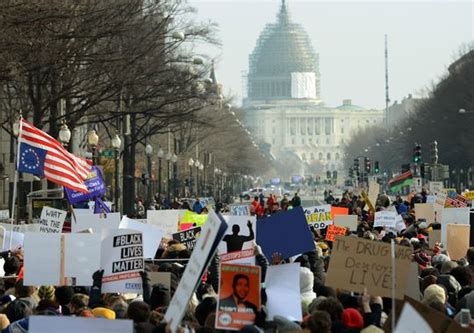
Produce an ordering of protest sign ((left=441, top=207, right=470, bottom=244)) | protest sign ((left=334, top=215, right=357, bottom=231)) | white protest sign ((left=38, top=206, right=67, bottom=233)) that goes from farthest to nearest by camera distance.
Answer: protest sign ((left=334, top=215, right=357, bottom=231)) < protest sign ((left=441, top=207, right=470, bottom=244)) < white protest sign ((left=38, top=206, right=67, bottom=233))

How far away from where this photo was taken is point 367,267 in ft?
47.8

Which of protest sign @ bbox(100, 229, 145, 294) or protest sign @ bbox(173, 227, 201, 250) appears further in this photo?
protest sign @ bbox(173, 227, 201, 250)

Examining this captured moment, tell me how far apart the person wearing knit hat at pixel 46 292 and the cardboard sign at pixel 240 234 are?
8.82ft

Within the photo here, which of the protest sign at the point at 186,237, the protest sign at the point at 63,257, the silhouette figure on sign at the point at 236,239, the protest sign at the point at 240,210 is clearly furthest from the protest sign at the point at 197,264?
the protest sign at the point at 240,210

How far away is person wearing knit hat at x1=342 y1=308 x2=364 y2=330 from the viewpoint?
13703mm

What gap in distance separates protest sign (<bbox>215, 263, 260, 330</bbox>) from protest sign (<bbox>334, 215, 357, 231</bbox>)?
19568mm

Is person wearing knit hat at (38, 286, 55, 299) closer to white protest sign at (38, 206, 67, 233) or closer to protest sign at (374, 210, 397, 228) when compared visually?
white protest sign at (38, 206, 67, 233)

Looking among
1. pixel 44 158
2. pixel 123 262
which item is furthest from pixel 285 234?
pixel 44 158

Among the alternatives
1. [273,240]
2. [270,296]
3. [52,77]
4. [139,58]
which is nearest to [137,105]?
[139,58]

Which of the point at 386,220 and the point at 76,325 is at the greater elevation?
the point at 386,220

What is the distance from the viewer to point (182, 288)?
11.9 metres

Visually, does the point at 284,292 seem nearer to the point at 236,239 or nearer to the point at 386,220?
the point at 236,239

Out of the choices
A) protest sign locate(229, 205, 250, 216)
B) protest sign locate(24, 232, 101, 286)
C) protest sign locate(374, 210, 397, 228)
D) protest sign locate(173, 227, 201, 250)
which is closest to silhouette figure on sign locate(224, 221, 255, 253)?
protest sign locate(24, 232, 101, 286)

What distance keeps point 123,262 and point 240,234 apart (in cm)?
323
